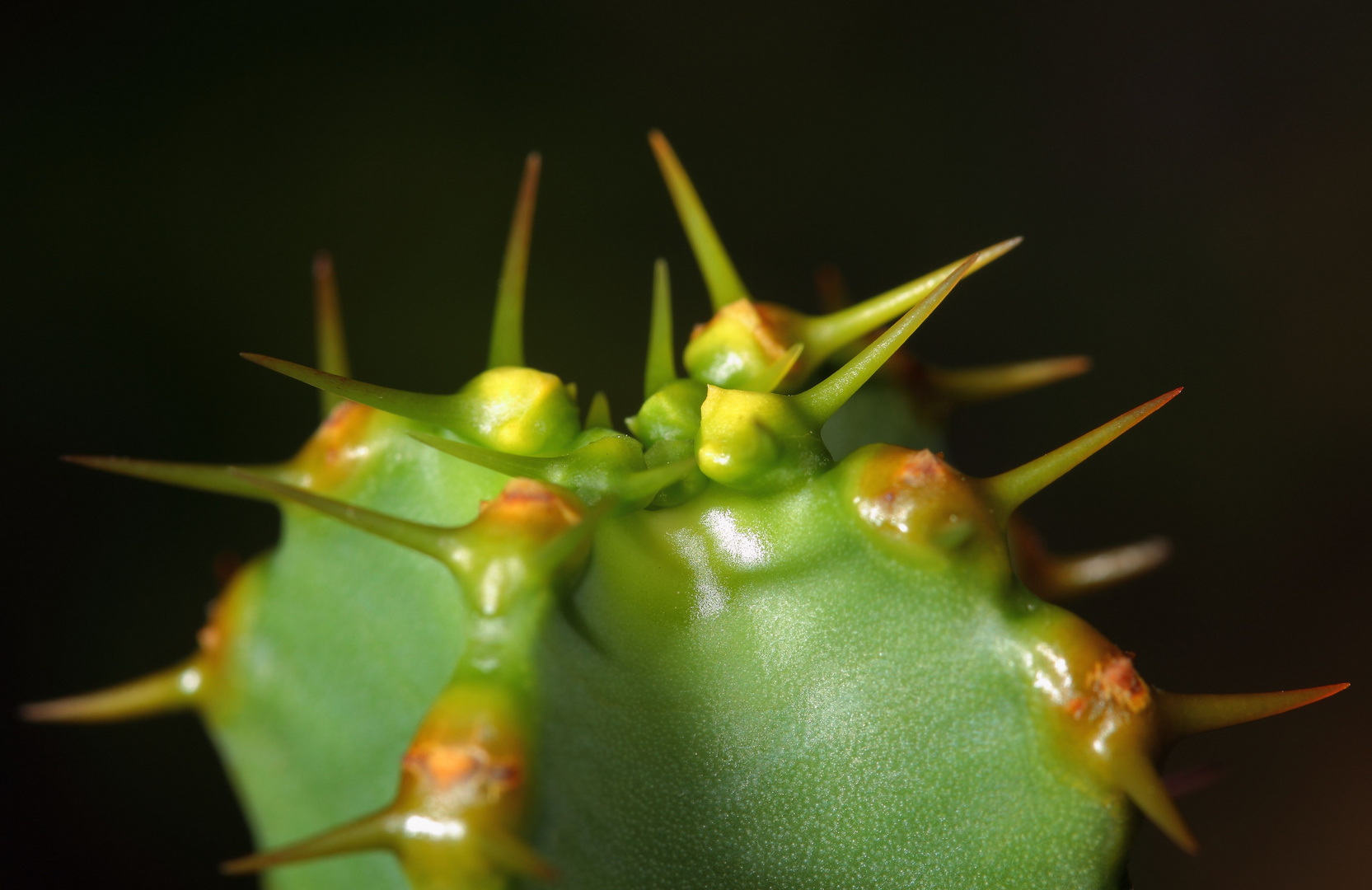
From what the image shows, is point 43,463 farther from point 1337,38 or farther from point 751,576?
point 1337,38

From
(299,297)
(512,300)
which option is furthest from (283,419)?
(512,300)

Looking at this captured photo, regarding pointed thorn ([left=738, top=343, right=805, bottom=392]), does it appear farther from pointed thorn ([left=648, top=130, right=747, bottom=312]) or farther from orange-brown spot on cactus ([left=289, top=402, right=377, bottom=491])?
orange-brown spot on cactus ([left=289, top=402, right=377, bottom=491])

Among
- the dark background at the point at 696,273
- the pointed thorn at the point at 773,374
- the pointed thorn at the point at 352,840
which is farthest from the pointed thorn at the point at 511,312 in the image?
the dark background at the point at 696,273

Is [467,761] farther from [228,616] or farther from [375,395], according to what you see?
[228,616]

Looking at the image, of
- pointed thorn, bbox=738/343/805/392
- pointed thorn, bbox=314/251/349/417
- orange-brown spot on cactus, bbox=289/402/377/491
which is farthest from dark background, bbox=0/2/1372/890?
pointed thorn, bbox=738/343/805/392

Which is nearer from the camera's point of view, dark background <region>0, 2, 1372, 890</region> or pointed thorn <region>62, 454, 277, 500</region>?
pointed thorn <region>62, 454, 277, 500</region>

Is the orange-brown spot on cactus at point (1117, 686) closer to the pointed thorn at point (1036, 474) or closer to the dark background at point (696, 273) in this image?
the pointed thorn at point (1036, 474)
